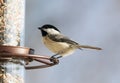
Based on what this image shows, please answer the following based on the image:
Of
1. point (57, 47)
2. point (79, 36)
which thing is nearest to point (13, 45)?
point (57, 47)

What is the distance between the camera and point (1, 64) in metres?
3.63

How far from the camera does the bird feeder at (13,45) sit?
139 inches

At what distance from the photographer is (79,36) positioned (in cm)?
641

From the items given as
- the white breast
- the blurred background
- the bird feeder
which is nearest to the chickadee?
the white breast

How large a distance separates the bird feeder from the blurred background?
7.28 feet

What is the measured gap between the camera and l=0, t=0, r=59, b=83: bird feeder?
3541mm

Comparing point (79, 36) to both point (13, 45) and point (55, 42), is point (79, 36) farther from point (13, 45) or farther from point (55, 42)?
point (13, 45)

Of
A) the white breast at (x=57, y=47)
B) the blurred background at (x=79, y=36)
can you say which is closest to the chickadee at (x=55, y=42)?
the white breast at (x=57, y=47)

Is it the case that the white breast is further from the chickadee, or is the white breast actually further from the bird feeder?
the bird feeder

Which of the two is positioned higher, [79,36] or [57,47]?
[57,47]

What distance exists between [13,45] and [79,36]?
2.79 m

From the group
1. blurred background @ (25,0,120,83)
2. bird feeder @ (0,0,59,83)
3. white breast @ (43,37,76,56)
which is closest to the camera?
bird feeder @ (0,0,59,83)

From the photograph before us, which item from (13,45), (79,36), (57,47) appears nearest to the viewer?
(13,45)

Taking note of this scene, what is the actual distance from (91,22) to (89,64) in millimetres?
617
